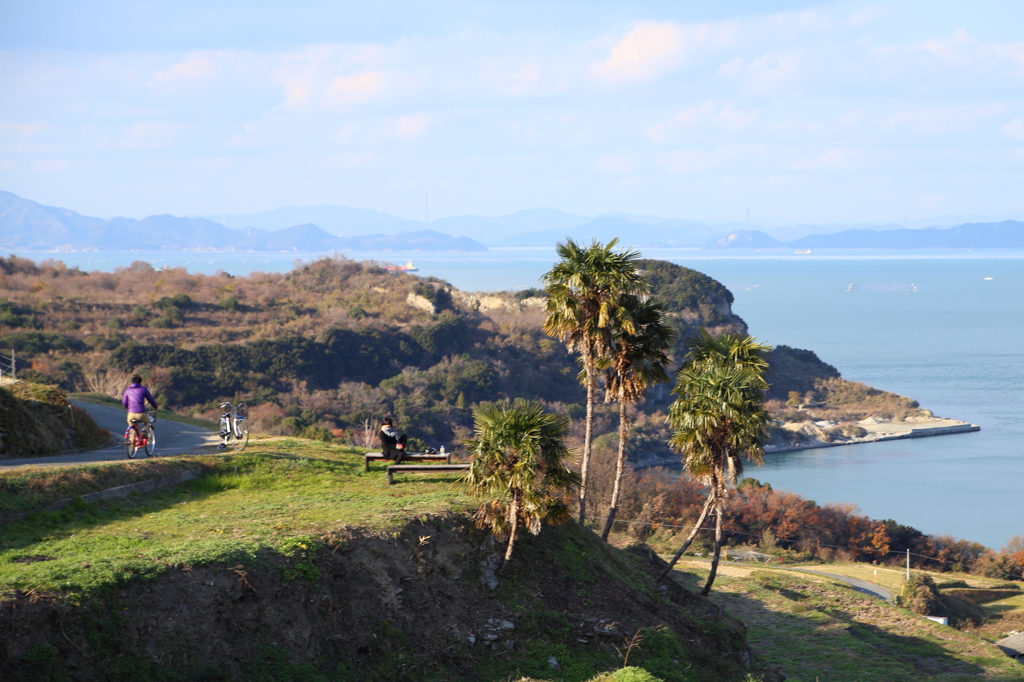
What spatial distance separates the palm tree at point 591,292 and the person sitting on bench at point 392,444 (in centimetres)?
420

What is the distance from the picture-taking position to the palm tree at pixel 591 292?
18.8m

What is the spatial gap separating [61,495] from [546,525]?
8412 mm

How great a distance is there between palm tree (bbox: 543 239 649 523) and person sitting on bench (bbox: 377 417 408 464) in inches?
165

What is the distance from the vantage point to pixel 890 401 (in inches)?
3812

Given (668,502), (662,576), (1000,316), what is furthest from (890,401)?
(1000,316)

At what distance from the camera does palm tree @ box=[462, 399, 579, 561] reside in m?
13.4

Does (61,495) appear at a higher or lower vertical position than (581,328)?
lower

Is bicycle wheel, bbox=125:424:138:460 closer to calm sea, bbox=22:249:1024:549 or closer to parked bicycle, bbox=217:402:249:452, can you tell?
parked bicycle, bbox=217:402:249:452

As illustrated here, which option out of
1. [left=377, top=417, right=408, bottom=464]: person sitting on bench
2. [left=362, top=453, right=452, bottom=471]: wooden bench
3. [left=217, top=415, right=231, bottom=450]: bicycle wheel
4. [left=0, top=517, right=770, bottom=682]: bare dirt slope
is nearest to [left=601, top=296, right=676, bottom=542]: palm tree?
[left=0, top=517, right=770, bottom=682]: bare dirt slope

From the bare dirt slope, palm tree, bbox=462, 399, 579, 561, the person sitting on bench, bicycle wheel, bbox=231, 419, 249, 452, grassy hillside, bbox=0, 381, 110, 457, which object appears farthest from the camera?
bicycle wheel, bbox=231, 419, 249, 452

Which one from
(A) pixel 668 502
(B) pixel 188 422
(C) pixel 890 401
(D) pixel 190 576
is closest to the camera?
(D) pixel 190 576

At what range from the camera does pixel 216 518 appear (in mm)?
13320

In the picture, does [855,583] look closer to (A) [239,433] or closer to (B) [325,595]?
(A) [239,433]

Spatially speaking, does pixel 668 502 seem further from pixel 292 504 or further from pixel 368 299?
pixel 368 299
